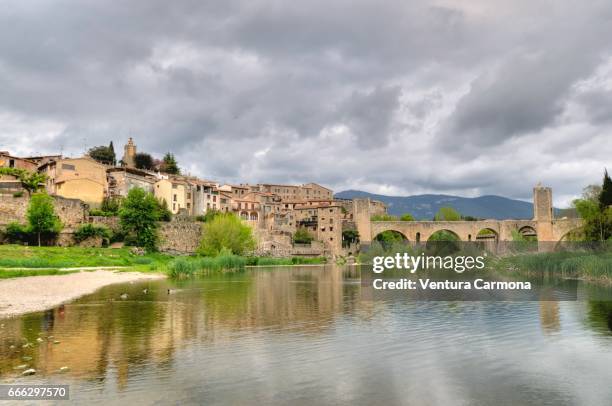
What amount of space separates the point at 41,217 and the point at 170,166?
41861 mm

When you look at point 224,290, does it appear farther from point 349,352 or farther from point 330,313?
point 349,352

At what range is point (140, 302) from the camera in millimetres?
18703

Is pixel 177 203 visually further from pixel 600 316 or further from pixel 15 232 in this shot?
pixel 600 316

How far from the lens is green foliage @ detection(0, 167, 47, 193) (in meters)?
50.2

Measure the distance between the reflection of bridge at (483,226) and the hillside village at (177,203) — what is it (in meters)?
4.66

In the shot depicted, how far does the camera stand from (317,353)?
1038 cm

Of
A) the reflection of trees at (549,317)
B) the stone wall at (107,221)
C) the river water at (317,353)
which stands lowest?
the reflection of trees at (549,317)

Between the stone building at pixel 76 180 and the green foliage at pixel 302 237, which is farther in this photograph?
the green foliage at pixel 302 237

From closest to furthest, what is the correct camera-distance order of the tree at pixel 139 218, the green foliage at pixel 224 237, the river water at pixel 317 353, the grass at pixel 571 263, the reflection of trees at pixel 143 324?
the river water at pixel 317 353 < the reflection of trees at pixel 143 324 < the grass at pixel 571 263 < the tree at pixel 139 218 < the green foliage at pixel 224 237

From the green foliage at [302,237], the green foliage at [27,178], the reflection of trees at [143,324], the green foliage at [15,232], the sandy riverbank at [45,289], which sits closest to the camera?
the reflection of trees at [143,324]

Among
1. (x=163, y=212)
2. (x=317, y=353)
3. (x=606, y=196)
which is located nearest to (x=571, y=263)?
(x=606, y=196)

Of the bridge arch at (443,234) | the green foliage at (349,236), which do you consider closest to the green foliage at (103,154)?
the green foliage at (349,236)

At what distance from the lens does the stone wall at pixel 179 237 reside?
5668 cm

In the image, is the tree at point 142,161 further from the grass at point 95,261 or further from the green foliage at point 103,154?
the grass at point 95,261
